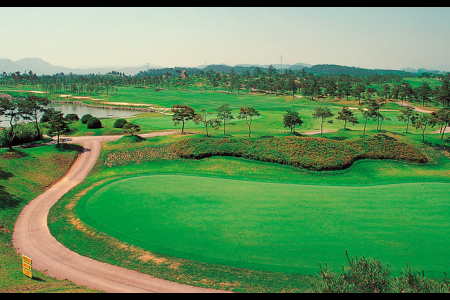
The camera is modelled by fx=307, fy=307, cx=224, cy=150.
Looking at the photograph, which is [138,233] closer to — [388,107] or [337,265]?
[337,265]

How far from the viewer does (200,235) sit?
82.1 ft

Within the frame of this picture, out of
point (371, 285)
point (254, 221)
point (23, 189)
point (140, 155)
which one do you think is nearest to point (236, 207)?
point (254, 221)

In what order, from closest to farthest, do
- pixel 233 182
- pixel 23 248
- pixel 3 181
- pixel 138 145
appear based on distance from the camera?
1. pixel 23 248
2. pixel 3 181
3. pixel 233 182
4. pixel 138 145

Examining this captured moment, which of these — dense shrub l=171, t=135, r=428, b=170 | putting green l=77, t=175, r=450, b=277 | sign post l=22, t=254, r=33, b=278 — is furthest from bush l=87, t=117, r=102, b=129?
sign post l=22, t=254, r=33, b=278

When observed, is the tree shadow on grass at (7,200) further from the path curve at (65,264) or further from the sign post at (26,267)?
the sign post at (26,267)

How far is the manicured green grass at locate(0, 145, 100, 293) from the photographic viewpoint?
18.1m

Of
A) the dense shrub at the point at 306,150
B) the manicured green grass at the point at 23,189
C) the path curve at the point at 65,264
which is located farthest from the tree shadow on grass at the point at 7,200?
the dense shrub at the point at 306,150

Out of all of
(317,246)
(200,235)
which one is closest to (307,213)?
(317,246)

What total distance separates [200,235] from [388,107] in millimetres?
106114

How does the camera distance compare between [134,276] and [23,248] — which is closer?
[134,276]

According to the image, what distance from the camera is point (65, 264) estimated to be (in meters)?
22.0

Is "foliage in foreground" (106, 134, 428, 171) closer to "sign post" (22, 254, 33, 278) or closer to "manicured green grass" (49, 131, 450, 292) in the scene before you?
"manicured green grass" (49, 131, 450, 292)

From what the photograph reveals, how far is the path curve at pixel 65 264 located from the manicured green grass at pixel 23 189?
0.79m

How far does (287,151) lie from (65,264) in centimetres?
3522
